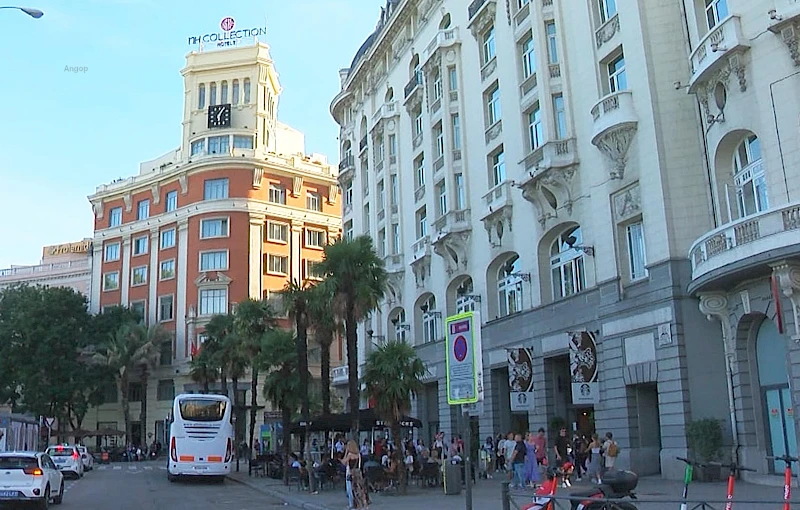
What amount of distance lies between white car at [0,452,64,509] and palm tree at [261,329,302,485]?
62.5 ft

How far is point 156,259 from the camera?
73.4 metres

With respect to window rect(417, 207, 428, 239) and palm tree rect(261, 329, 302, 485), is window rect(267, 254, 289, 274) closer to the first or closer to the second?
palm tree rect(261, 329, 302, 485)

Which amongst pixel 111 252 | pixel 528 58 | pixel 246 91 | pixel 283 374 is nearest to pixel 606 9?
pixel 528 58

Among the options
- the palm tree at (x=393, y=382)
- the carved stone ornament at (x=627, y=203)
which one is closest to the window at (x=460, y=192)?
the carved stone ornament at (x=627, y=203)

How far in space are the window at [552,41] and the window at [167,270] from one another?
159 ft

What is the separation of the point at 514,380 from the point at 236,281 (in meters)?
40.1

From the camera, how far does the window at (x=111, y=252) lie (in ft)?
254

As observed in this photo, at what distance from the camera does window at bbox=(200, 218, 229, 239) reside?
69.9m

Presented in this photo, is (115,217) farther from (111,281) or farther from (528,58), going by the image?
(528,58)

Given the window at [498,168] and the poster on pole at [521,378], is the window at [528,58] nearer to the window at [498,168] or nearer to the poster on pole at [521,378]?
the window at [498,168]

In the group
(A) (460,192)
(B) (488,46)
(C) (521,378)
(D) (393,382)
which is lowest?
A: (D) (393,382)

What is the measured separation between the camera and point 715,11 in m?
23.5

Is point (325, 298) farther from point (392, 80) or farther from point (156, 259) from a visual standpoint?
point (156, 259)

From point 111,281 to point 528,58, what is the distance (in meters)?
55.3
